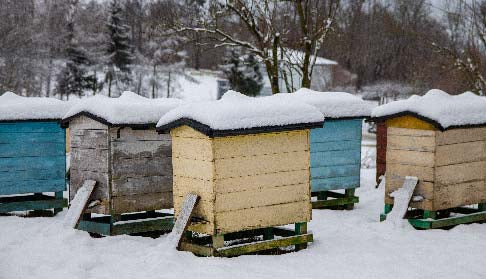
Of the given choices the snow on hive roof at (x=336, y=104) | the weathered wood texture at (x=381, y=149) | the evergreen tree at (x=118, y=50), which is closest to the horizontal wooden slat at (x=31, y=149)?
the snow on hive roof at (x=336, y=104)

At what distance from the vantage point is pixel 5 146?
31.6 feet

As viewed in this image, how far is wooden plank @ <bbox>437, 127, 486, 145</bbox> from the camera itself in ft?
29.1

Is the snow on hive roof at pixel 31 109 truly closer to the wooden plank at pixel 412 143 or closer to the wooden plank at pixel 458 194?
the wooden plank at pixel 412 143

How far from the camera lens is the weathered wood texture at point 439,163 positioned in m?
8.88

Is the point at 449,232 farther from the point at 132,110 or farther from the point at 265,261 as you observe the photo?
the point at 132,110

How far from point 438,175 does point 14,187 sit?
6264 mm

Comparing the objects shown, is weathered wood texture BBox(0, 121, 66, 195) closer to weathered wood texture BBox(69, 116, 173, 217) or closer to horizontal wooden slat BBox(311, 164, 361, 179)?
weathered wood texture BBox(69, 116, 173, 217)

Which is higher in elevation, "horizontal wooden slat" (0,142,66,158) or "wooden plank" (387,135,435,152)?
"wooden plank" (387,135,435,152)

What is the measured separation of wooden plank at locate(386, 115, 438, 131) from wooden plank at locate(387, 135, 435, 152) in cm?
15

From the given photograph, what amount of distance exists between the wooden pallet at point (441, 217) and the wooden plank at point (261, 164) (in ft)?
7.38

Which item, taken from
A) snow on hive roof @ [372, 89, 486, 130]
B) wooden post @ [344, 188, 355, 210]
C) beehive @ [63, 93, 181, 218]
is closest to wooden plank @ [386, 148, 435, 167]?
snow on hive roof @ [372, 89, 486, 130]

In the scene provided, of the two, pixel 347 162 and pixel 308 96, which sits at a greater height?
pixel 308 96

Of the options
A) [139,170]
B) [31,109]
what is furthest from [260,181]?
[31,109]

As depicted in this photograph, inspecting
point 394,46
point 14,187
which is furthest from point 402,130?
point 394,46
